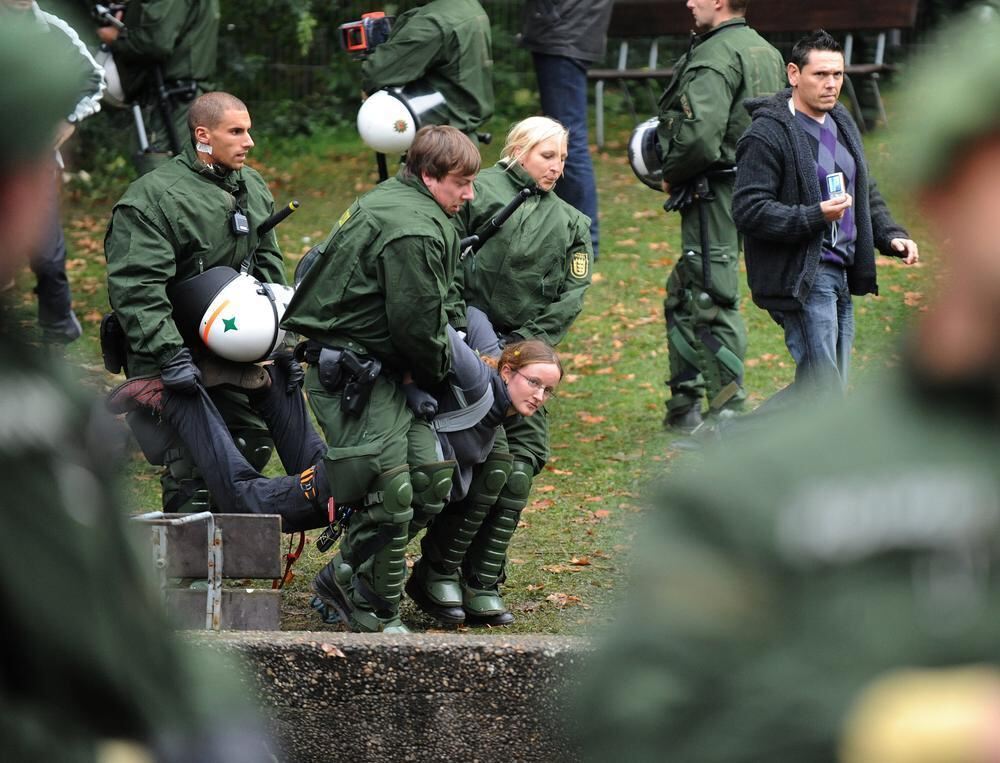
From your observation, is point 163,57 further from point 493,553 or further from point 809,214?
point 493,553

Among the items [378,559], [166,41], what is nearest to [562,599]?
[378,559]

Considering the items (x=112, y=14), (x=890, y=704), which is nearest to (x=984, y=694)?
(x=890, y=704)

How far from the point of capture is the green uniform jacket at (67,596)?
1.77 meters

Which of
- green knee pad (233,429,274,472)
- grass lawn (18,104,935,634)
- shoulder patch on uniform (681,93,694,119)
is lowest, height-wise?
grass lawn (18,104,935,634)

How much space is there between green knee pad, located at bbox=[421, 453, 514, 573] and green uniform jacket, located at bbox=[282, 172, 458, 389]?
483 millimetres

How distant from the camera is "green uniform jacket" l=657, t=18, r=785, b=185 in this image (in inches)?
320

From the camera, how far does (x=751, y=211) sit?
710 centimetres

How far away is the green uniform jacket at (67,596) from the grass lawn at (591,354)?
0.20 meters

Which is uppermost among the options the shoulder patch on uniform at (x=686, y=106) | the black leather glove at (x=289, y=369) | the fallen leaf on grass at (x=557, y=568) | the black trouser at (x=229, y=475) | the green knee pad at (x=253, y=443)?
the shoulder patch on uniform at (x=686, y=106)

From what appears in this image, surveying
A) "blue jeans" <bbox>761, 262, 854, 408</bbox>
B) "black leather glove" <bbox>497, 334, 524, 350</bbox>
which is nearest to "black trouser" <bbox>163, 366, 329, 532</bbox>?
"black leather glove" <bbox>497, 334, 524, 350</bbox>

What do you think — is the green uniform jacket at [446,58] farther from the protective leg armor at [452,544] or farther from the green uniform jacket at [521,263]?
the protective leg armor at [452,544]

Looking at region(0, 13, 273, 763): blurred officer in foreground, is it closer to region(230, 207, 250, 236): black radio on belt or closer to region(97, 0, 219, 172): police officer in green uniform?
region(230, 207, 250, 236): black radio on belt

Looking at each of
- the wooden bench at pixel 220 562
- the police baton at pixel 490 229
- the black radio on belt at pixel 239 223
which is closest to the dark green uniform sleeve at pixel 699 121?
the police baton at pixel 490 229

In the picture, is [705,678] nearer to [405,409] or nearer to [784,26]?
[405,409]
